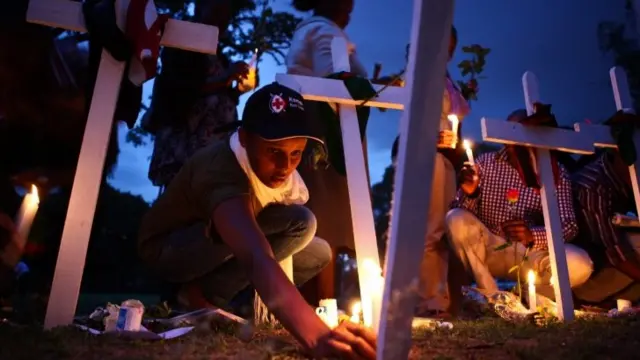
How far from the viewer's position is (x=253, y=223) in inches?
70.7

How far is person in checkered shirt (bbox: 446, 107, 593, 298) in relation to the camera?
3.38m

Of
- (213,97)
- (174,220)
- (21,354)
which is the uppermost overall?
(213,97)

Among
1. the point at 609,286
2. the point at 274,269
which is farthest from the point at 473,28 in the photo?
the point at 274,269

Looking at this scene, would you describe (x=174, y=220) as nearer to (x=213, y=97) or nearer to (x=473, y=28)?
(x=213, y=97)

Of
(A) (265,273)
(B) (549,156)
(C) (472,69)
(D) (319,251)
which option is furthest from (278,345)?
(C) (472,69)

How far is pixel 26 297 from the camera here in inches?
106

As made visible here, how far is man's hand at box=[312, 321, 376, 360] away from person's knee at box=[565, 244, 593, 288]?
2.31 m

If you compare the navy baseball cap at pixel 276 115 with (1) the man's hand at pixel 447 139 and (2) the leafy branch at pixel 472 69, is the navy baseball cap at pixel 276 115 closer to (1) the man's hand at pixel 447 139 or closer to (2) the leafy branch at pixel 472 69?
(1) the man's hand at pixel 447 139

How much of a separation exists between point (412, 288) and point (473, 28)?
1474 inches

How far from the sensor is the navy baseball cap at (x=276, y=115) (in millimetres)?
1932

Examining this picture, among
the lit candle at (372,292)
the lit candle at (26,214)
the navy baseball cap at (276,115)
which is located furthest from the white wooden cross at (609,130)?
the lit candle at (26,214)

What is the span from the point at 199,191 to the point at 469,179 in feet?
6.26

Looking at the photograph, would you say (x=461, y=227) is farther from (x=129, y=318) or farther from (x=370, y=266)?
(x=129, y=318)

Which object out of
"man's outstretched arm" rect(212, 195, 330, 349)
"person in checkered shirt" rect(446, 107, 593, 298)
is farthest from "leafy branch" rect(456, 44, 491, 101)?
"man's outstretched arm" rect(212, 195, 330, 349)
